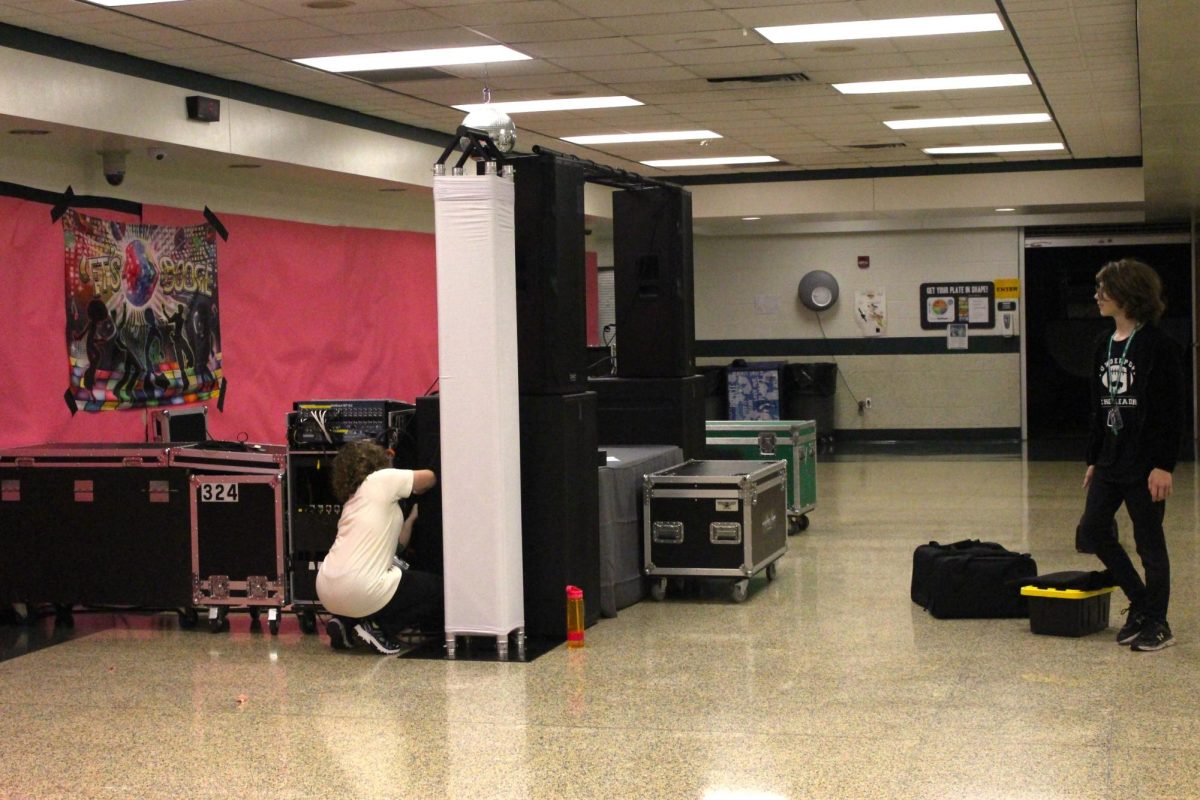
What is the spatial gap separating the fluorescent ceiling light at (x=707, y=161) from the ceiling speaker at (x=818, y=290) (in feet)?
9.62

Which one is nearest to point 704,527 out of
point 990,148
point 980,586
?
point 980,586

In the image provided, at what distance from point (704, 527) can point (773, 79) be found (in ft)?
11.0

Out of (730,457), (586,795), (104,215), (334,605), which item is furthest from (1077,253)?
(586,795)

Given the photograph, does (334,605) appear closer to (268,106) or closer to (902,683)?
(902,683)

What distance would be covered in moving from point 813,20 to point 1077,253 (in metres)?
10.4

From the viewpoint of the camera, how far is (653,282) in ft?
25.7

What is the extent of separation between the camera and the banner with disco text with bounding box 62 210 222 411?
7.98 metres

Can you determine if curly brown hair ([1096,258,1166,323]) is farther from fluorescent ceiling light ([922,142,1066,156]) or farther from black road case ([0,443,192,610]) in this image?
fluorescent ceiling light ([922,142,1066,156])

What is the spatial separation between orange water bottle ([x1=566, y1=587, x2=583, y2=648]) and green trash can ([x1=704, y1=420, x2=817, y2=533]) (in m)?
3.31

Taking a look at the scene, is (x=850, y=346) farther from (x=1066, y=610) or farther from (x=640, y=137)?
(x=1066, y=610)

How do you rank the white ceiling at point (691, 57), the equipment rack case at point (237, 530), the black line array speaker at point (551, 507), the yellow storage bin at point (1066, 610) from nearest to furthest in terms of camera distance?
the yellow storage bin at point (1066, 610) < the black line array speaker at point (551, 507) < the equipment rack case at point (237, 530) < the white ceiling at point (691, 57)

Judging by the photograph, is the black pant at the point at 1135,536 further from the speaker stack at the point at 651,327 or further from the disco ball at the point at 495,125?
the disco ball at the point at 495,125

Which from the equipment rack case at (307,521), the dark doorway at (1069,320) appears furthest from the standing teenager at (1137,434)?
the dark doorway at (1069,320)

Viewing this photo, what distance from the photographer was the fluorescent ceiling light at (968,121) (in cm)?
1091
